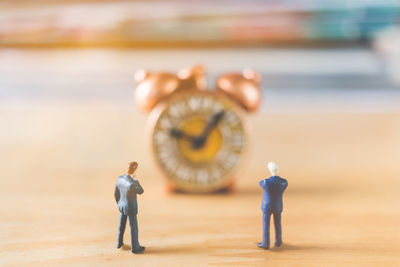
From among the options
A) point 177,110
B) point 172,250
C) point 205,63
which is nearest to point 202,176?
point 177,110

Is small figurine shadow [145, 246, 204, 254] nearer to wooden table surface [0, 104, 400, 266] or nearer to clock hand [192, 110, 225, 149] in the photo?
wooden table surface [0, 104, 400, 266]

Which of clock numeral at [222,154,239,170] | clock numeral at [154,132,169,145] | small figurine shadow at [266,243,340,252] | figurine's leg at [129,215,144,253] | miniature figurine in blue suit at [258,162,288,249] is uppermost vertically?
clock numeral at [154,132,169,145]

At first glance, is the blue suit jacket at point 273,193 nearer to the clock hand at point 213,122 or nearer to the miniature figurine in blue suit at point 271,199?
the miniature figurine in blue suit at point 271,199

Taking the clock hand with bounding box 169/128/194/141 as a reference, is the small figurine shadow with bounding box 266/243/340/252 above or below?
below

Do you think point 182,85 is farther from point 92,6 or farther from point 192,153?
point 92,6

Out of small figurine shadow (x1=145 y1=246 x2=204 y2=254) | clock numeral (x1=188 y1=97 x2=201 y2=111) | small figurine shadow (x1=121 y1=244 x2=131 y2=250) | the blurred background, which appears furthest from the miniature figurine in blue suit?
the blurred background
